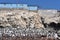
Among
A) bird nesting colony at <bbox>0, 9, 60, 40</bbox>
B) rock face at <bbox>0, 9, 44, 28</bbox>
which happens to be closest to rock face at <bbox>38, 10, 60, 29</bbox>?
bird nesting colony at <bbox>0, 9, 60, 40</bbox>

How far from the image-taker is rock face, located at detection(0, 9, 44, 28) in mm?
13531

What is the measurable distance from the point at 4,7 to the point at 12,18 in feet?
2.47

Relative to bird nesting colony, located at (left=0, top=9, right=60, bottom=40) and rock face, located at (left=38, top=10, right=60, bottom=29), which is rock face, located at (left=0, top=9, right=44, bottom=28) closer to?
bird nesting colony, located at (left=0, top=9, right=60, bottom=40)

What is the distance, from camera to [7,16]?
A: 13523mm

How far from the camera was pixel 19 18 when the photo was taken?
13969 millimetres

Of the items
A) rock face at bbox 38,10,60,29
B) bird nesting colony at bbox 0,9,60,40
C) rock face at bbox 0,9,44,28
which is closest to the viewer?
bird nesting colony at bbox 0,9,60,40

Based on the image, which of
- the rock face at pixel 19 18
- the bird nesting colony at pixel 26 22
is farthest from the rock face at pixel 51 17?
the rock face at pixel 19 18

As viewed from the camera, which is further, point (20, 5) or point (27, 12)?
point (27, 12)

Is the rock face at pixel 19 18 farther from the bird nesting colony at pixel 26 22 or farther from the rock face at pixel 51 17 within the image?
the rock face at pixel 51 17

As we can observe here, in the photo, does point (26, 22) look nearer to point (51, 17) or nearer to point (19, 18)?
point (19, 18)

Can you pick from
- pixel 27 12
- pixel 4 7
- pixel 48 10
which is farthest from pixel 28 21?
pixel 48 10

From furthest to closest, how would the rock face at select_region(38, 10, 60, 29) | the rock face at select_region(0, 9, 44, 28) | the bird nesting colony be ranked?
the rock face at select_region(38, 10, 60, 29) → the rock face at select_region(0, 9, 44, 28) → the bird nesting colony

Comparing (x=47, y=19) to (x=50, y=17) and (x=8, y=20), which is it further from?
(x=8, y=20)

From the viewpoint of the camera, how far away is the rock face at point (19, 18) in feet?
44.4
